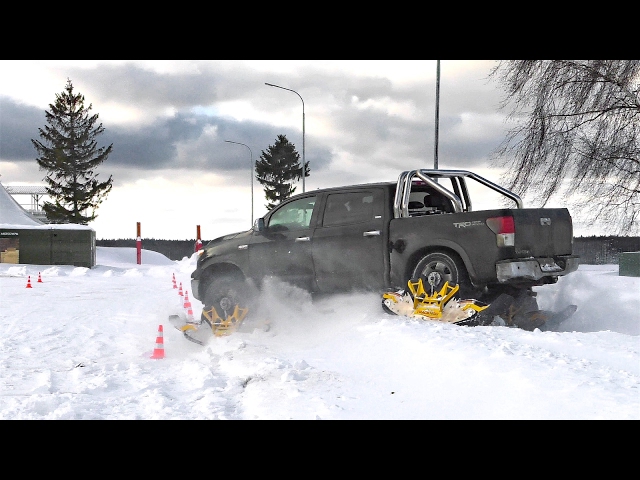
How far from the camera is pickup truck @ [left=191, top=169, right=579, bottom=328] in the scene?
341 inches

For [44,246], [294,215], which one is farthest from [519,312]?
[44,246]

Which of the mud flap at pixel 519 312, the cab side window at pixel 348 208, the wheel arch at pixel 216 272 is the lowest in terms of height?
the mud flap at pixel 519 312

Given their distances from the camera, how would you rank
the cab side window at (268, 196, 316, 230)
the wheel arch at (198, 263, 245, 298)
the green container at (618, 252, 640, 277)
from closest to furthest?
the cab side window at (268, 196, 316, 230)
the wheel arch at (198, 263, 245, 298)
the green container at (618, 252, 640, 277)

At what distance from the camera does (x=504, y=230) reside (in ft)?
27.9

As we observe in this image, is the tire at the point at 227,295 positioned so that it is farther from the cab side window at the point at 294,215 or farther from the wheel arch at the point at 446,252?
the wheel arch at the point at 446,252

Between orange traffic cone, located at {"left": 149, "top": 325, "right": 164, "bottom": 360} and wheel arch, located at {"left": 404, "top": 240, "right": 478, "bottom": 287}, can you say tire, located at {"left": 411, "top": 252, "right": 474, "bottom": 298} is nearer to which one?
wheel arch, located at {"left": 404, "top": 240, "right": 478, "bottom": 287}

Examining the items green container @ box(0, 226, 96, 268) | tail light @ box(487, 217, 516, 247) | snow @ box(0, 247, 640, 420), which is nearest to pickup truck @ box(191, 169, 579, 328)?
tail light @ box(487, 217, 516, 247)

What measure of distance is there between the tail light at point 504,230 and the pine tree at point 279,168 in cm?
4907

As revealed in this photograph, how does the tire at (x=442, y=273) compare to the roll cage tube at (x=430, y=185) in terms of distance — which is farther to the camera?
the roll cage tube at (x=430, y=185)

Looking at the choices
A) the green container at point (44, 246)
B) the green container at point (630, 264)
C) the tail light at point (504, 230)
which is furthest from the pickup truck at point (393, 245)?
the green container at point (44, 246)

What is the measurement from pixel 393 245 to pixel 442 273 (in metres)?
0.77

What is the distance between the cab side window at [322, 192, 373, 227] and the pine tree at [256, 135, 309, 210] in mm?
47490

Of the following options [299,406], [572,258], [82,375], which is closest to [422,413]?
[299,406]

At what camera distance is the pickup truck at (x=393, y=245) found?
8656mm
